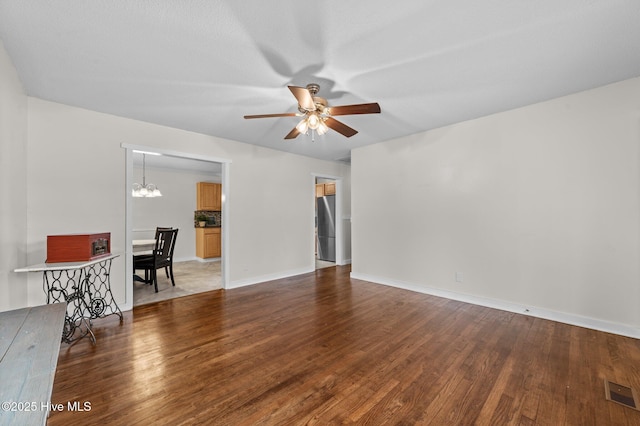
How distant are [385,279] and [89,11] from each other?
15.0 ft

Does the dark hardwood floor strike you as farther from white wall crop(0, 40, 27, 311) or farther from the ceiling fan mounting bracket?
the ceiling fan mounting bracket

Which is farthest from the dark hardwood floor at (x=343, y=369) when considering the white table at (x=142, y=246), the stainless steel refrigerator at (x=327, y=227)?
the stainless steel refrigerator at (x=327, y=227)

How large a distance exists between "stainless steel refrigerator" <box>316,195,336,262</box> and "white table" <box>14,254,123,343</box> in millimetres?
4292

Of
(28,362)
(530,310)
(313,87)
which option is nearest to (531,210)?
(530,310)

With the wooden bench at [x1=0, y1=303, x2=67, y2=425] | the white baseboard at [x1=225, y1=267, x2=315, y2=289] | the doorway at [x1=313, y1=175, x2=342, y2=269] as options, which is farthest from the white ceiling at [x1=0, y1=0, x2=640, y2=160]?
the doorway at [x1=313, y1=175, x2=342, y2=269]

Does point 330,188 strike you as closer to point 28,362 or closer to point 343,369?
point 343,369

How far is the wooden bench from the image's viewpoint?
2.58 feet

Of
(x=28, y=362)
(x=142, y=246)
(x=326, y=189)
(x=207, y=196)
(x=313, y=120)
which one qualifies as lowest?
(x=28, y=362)

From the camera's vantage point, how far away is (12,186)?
90.8 inches

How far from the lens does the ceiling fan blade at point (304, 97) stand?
197 cm

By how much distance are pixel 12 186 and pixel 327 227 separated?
5146 mm

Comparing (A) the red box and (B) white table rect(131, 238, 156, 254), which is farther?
(B) white table rect(131, 238, 156, 254)

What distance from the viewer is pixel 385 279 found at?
4500 millimetres

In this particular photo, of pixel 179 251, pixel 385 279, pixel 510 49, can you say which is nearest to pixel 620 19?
pixel 510 49
